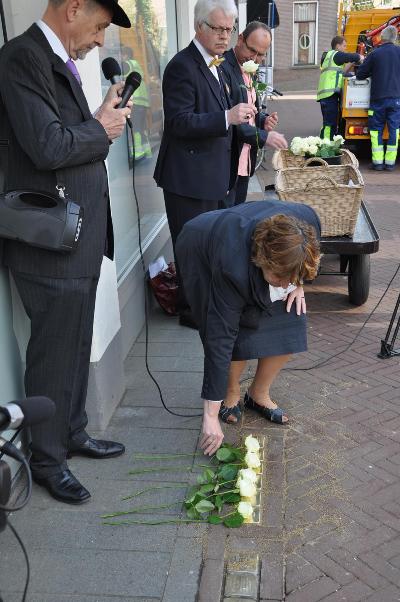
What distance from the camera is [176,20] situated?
20.8 feet

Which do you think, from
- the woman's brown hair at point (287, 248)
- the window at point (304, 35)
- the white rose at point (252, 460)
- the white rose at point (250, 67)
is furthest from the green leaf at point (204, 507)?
the window at point (304, 35)

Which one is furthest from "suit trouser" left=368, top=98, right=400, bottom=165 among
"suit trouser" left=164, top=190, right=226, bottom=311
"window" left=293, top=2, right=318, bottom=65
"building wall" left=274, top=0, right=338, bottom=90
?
"window" left=293, top=2, right=318, bottom=65

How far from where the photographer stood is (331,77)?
12148mm

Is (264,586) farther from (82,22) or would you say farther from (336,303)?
(336,303)

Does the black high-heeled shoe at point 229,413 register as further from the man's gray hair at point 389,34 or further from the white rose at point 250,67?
the man's gray hair at point 389,34

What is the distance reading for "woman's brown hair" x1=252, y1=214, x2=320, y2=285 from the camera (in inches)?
106

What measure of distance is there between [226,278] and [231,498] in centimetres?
94

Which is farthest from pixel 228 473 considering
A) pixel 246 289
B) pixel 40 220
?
pixel 40 220

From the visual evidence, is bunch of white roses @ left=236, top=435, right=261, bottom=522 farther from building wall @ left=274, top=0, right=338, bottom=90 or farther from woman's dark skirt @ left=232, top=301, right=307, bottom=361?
building wall @ left=274, top=0, right=338, bottom=90

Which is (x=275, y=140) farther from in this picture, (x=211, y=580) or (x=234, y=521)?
(x=211, y=580)

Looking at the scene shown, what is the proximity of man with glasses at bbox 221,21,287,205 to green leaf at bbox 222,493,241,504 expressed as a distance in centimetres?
252

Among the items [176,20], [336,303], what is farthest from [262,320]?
[176,20]

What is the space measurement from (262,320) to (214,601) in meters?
1.34

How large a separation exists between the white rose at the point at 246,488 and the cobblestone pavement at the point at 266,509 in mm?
145
